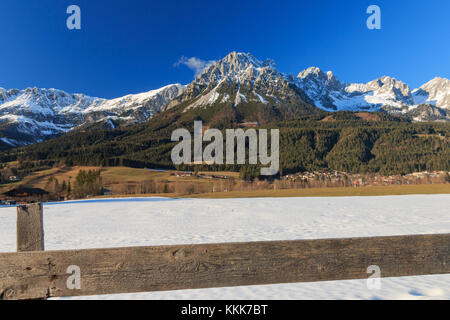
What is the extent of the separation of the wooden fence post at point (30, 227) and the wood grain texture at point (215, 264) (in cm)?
27

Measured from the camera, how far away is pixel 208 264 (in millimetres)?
2635

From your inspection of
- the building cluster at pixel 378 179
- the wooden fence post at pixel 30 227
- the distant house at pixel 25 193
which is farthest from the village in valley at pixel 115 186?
the wooden fence post at pixel 30 227

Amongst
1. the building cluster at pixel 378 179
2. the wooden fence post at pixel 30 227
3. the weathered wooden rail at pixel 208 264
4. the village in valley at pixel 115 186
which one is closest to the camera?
the weathered wooden rail at pixel 208 264

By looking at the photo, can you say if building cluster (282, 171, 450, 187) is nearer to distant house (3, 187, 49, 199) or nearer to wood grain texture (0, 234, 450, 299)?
distant house (3, 187, 49, 199)

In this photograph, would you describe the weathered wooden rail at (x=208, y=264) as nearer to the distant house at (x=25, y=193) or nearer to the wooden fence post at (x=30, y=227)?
the wooden fence post at (x=30, y=227)

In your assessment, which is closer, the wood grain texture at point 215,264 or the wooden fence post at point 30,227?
the wood grain texture at point 215,264

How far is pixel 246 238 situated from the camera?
14.4 meters

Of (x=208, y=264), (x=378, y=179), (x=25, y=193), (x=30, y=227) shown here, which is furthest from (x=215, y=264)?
(x=378, y=179)

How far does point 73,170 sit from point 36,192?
50152 mm

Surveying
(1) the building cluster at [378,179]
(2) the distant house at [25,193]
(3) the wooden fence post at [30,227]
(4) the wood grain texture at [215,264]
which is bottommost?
(2) the distant house at [25,193]

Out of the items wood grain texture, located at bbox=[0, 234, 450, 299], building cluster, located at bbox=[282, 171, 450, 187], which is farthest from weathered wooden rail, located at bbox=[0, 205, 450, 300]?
building cluster, located at bbox=[282, 171, 450, 187]

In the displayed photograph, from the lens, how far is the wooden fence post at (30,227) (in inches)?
110
